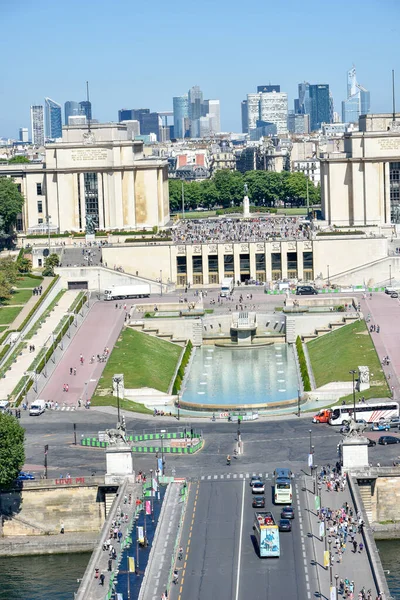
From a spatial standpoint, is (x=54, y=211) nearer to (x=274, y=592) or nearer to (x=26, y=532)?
(x=26, y=532)

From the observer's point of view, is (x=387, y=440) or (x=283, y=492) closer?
(x=283, y=492)

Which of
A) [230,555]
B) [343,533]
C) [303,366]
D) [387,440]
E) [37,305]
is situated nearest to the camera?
[230,555]

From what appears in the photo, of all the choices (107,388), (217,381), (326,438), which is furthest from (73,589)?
(217,381)

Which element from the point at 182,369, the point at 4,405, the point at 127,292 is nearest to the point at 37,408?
the point at 4,405

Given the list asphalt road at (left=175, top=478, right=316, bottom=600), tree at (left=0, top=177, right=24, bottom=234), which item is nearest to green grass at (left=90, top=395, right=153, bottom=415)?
asphalt road at (left=175, top=478, right=316, bottom=600)

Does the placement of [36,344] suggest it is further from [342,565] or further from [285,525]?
[342,565]

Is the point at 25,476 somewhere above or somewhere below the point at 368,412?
below

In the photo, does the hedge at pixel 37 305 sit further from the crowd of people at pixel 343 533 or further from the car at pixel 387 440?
the crowd of people at pixel 343 533

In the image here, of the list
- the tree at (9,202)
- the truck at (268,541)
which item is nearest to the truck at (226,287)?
the tree at (9,202)
